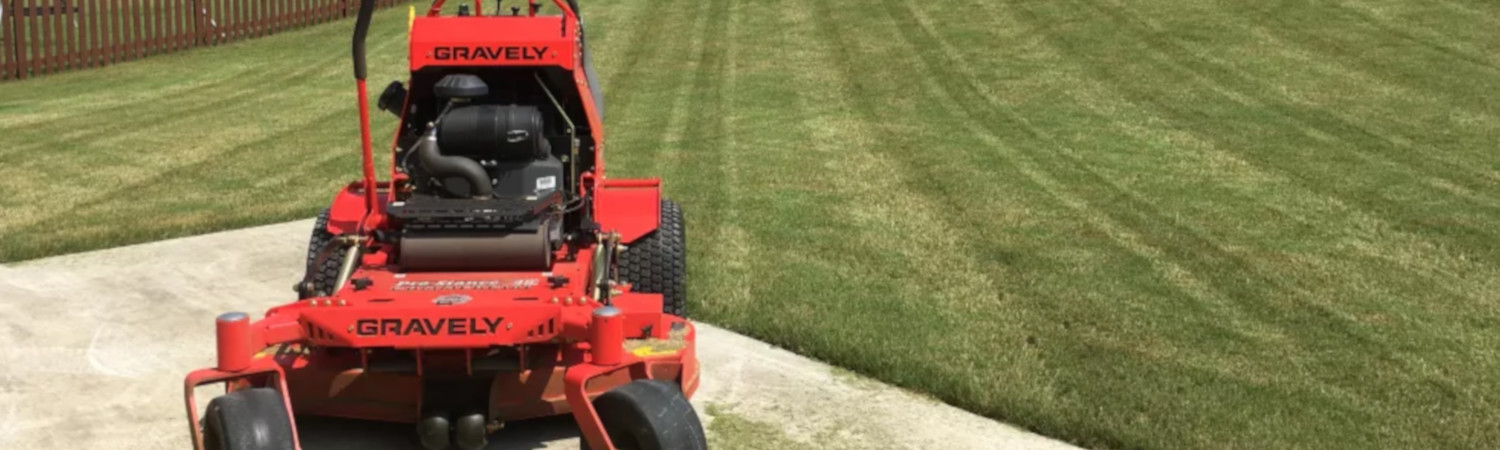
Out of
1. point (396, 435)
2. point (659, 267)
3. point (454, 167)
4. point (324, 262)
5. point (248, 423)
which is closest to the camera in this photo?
point (248, 423)

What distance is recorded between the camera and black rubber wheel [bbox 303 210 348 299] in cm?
625

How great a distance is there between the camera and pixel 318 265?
19.9 ft

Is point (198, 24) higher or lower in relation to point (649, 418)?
lower

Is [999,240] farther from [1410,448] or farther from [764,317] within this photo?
[1410,448]

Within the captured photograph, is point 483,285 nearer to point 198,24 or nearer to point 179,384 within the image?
point 179,384

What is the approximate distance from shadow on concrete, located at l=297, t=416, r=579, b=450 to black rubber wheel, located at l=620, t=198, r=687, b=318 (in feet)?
4.11

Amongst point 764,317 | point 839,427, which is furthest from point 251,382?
point 764,317

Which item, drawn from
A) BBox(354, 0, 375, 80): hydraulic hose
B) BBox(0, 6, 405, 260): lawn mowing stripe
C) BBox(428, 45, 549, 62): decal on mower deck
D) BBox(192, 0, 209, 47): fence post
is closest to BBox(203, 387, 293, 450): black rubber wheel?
BBox(354, 0, 375, 80): hydraulic hose

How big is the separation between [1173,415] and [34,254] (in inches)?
248

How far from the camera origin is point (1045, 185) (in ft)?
34.4

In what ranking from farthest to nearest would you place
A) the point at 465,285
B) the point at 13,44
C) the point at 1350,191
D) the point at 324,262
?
the point at 13,44, the point at 1350,191, the point at 324,262, the point at 465,285

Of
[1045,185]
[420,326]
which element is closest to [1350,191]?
[1045,185]

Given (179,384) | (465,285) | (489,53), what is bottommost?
(179,384)

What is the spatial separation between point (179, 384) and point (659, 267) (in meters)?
2.08
